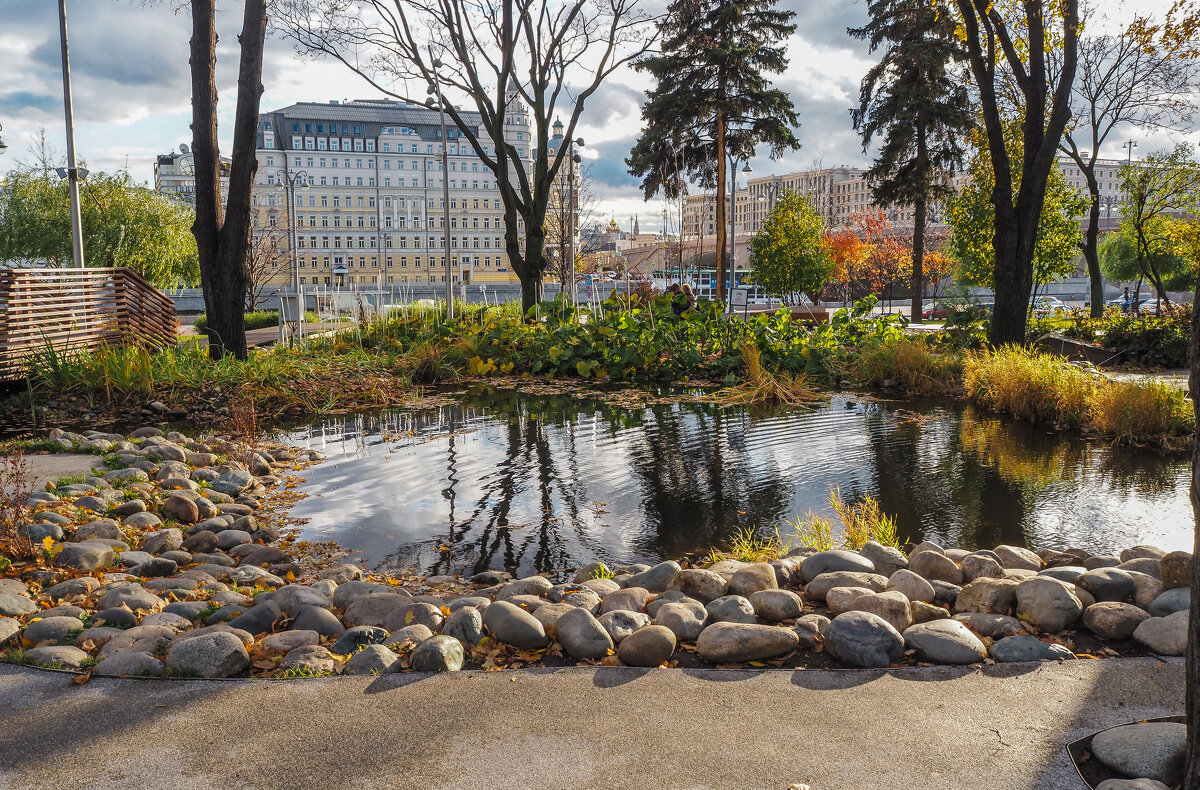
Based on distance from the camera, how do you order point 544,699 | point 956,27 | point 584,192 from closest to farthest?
point 544,699 → point 956,27 → point 584,192

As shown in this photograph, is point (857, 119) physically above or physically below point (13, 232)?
above

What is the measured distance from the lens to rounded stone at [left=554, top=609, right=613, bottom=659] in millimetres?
3365

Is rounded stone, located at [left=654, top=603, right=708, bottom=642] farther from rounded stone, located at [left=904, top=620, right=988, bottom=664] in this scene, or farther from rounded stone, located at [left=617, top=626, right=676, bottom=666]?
rounded stone, located at [left=904, top=620, right=988, bottom=664]

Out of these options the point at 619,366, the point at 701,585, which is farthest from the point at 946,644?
the point at 619,366

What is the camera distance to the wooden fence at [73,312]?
11.0 meters

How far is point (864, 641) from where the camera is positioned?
127 inches

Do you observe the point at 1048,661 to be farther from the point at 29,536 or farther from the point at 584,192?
the point at 584,192

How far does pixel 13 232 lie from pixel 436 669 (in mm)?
36369

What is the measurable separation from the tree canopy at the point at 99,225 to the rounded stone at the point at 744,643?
31.9 metres

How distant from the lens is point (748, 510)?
21.6 ft

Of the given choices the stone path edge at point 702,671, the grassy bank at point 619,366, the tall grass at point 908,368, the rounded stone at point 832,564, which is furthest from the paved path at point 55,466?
the tall grass at point 908,368

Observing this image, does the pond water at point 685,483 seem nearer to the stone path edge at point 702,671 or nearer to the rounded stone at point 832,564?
the rounded stone at point 832,564

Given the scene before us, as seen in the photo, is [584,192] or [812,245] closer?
[812,245]

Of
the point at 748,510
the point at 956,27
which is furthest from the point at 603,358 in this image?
the point at 748,510
